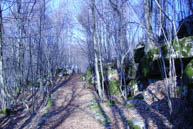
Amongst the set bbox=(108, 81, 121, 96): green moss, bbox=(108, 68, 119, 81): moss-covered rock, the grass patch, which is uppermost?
bbox=(108, 68, 119, 81): moss-covered rock

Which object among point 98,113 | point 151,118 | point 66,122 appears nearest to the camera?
point 151,118

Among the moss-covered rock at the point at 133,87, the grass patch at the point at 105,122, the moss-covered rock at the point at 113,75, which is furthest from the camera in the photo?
the moss-covered rock at the point at 113,75

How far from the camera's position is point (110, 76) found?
1127 cm

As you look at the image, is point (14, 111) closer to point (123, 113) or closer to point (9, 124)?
point (9, 124)

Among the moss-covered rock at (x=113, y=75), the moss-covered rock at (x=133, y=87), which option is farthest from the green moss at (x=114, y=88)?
the moss-covered rock at (x=133, y=87)

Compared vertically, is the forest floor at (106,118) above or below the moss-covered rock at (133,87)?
below

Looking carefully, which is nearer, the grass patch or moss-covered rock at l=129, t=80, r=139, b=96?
the grass patch

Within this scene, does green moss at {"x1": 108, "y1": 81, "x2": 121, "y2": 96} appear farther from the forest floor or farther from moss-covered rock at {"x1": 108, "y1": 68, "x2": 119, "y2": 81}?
the forest floor

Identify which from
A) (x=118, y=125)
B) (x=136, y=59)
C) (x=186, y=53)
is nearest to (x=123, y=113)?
(x=118, y=125)

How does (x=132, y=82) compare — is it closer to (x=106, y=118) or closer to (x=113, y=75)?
(x=113, y=75)

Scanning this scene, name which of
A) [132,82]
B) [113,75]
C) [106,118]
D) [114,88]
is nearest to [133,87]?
[132,82]

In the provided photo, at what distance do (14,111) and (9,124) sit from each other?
5.89ft

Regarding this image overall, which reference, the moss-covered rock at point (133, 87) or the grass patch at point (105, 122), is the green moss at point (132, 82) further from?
the grass patch at point (105, 122)

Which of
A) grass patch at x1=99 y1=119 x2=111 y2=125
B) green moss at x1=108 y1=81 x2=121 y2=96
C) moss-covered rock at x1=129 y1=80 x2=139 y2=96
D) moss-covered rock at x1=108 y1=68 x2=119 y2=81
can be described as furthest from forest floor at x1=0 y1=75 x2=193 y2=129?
moss-covered rock at x1=108 y1=68 x2=119 y2=81
